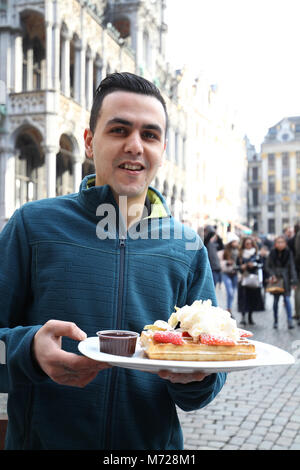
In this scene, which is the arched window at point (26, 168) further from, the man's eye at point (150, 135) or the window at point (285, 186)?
the window at point (285, 186)

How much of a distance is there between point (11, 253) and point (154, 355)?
55 centimetres

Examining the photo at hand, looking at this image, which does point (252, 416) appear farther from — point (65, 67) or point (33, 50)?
point (33, 50)

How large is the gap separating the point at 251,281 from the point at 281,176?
267 ft

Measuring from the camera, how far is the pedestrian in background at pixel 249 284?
10812mm

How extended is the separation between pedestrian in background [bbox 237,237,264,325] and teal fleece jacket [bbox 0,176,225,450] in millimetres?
9276

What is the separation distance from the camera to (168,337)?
164 cm

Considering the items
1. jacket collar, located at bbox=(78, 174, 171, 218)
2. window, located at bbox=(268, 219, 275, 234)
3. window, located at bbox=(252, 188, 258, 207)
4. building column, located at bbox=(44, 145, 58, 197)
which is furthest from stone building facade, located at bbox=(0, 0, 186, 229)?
window, located at bbox=(268, 219, 275, 234)

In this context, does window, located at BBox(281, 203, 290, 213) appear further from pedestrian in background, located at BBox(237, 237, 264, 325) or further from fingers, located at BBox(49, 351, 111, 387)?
fingers, located at BBox(49, 351, 111, 387)

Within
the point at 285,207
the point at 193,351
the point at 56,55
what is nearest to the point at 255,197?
the point at 285,207

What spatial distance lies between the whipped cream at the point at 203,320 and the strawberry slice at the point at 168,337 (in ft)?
0.17
